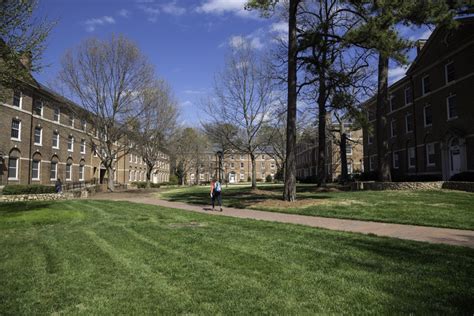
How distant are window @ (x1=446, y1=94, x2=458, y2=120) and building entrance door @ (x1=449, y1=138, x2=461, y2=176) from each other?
5.97 feet

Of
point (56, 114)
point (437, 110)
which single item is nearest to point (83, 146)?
point (56, 114)

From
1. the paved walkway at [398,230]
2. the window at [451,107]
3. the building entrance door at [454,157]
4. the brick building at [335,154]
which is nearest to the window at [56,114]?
the brick building at [335,154]

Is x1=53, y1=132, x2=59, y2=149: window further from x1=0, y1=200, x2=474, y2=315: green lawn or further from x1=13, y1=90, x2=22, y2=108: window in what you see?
x1=0, y1=200, x2=474, y2=315: green lawn

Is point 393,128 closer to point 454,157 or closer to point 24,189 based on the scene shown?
point 454,157

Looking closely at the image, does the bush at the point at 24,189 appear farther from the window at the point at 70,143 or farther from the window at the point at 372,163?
the window at the point at 372,163

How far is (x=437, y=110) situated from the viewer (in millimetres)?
27578

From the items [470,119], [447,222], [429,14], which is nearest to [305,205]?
[447,222]

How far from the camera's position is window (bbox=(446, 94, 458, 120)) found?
83.9ft

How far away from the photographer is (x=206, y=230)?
962 centimetres

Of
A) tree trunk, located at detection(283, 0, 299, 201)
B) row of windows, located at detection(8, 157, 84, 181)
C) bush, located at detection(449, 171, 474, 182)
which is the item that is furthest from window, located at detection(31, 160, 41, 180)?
bush, located at detection(449, 171, 474, 182)

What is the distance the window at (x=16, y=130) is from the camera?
1151 inches

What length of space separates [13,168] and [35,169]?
3.04 m

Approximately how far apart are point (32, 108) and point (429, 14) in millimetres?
31683

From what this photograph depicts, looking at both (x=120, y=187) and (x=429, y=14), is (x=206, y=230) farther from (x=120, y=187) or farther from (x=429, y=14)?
(x=120, y=187)
